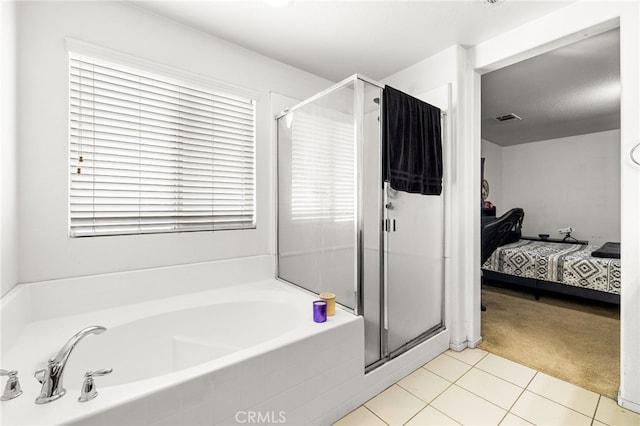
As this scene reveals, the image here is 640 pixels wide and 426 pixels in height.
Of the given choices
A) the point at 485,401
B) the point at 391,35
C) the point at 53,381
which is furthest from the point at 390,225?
the point at 53,381

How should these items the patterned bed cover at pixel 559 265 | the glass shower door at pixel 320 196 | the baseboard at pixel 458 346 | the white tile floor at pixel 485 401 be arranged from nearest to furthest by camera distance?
the white tile floor at pixel 485 401, the glass shower door at pixel 320 196, the baseboard at pixel 458 346, the patterned bed cover at pixel 559 265

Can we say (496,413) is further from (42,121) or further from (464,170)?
(42,121)

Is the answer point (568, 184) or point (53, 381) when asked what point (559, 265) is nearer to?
point (568, 184)

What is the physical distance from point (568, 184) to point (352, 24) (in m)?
5.56

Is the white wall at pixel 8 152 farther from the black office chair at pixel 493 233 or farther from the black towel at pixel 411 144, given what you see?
the black office chair at pixel 493 233

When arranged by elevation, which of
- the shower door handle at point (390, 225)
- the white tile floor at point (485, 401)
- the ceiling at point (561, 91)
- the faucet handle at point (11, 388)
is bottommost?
the white tile floor at point (485, 401)

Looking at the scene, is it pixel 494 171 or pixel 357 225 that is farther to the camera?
pixel 494 171

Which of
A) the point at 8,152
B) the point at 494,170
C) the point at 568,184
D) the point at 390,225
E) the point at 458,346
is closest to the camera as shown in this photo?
the point at 8,152

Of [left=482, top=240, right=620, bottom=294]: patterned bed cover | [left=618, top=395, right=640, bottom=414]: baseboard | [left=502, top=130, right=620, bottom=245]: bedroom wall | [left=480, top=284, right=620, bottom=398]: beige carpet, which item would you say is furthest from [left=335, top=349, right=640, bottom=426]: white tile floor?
[left=502, top=130, right=620, bottom=245]: bedroom wall

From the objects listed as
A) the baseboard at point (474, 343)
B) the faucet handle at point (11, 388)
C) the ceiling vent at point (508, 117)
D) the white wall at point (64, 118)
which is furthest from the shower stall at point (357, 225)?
the ceiling vent at point (508, 117)

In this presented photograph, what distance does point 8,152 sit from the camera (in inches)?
56.2

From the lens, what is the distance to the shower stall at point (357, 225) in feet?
6.06

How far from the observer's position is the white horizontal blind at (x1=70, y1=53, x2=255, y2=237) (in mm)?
1768

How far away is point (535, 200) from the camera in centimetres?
582
